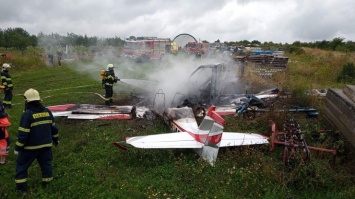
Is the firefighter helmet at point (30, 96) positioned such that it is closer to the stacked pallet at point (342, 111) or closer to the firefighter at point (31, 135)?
the firefighter at point (31, 135)

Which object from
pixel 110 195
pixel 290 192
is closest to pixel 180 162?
pixel 110 195

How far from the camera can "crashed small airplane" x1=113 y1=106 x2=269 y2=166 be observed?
5527 millimetres

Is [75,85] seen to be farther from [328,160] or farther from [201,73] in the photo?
[328,160]

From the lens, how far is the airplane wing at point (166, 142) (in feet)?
18.8

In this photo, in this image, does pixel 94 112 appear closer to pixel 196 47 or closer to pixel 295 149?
pixel 295 149

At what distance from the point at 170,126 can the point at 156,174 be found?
2.40 m

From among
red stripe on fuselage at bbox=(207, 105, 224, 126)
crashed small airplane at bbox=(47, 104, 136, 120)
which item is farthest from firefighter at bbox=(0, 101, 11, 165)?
red stripe on fuselage at bbox=(207, 105, 224, 126)

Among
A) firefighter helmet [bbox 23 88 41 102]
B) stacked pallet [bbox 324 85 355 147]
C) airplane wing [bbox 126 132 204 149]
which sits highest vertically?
firefighter helmet [bbox 23 88 41 102]

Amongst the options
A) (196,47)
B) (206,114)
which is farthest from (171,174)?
(196,47)

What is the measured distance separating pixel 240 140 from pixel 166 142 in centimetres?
182

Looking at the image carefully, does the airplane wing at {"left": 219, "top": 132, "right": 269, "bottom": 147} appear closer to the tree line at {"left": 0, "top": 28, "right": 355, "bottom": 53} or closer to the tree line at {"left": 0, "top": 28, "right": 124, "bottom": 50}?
the tree line at {"left": 0, "top": 28, "right": 355, "bottom": 53}

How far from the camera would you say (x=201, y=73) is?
32.2ft

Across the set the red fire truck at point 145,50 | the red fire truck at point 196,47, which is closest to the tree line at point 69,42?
the red fire truck at point 196,47

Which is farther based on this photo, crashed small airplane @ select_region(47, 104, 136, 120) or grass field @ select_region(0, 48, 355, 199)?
crashed small airplane @ select_region(47, 104, 136, 120)
